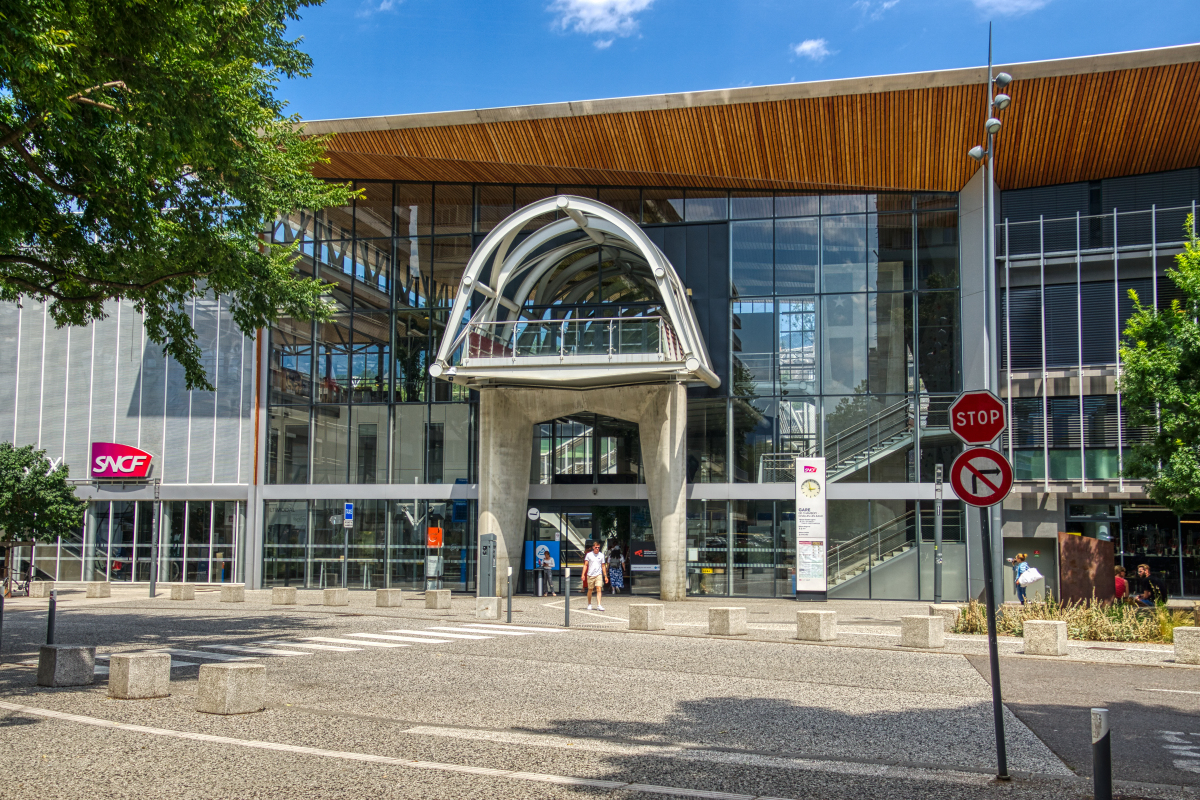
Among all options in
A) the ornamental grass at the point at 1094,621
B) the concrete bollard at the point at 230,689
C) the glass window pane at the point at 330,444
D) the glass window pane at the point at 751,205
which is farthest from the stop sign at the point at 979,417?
the glass window pane at the point at 330,444

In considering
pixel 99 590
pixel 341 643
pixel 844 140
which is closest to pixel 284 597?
pixel 99 590

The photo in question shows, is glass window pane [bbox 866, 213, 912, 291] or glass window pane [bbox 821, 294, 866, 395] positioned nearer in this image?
glass window pane [bbox 821, 294, 866, 395]

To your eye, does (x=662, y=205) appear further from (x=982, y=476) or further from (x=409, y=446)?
(x=982, y=476)

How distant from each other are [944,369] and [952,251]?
3697mm

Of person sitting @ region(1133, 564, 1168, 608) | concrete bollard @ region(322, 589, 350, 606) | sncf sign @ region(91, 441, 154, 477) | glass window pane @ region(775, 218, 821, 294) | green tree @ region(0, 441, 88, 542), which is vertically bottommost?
concrete bollard @ region(322, 589, 350, 606)

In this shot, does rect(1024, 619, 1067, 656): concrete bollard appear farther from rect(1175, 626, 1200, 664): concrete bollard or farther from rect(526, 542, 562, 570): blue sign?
rect(526, 542, 562, 570): blue sign

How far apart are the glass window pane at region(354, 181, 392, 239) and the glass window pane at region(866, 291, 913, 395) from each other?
16.8m

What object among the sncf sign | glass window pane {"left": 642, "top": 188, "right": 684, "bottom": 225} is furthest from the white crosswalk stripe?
the sncf sign

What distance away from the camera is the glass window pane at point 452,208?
3369cm

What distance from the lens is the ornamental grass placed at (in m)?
17.8

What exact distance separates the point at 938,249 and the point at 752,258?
5.70 meters

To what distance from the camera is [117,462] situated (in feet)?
119

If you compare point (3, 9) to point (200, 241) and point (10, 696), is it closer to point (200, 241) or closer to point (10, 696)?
point (200, 241)

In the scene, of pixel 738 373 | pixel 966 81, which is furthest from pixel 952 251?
pixel 738 373
